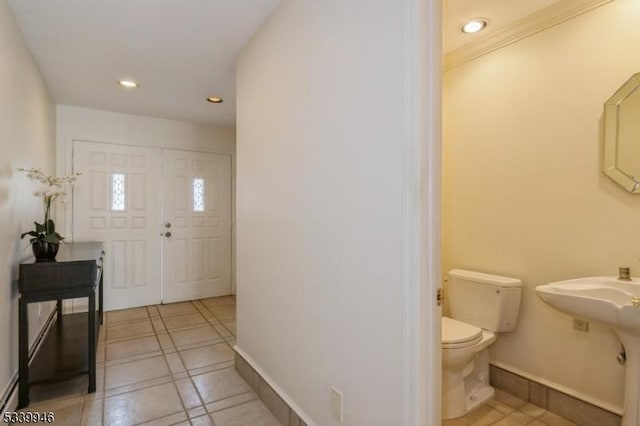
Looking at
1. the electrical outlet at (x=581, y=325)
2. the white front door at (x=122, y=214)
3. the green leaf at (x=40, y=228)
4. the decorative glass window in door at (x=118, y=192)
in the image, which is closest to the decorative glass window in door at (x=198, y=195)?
the white front door at (x=122, y=214)

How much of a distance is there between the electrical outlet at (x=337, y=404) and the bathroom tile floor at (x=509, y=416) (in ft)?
2.68

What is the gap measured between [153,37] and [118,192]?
92.9 inches

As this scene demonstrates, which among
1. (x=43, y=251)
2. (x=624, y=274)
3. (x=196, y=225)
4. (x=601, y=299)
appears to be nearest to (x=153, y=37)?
(x=43, y=251)

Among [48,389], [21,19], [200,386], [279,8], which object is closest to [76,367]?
[48,389]

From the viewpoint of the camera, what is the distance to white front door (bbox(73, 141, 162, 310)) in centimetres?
379

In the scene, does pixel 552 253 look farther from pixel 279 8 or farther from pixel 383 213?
pixel 279 8

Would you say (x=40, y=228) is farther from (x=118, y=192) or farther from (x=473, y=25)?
(x=473, y=25)

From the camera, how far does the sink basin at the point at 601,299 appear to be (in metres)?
1.39

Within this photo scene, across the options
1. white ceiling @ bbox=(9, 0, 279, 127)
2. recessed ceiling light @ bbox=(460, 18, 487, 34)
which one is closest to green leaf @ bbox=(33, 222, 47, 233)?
white ceiling @ bbox=(9, 0, 279, 127)

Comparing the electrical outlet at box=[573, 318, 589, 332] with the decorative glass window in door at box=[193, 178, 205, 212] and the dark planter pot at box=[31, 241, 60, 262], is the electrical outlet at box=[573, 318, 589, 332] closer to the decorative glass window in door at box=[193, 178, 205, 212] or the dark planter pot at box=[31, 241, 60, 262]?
the dark planter pot at box=[31, 241, 60, 262]

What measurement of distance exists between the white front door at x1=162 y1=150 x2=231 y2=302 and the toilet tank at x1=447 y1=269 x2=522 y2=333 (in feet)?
10.6

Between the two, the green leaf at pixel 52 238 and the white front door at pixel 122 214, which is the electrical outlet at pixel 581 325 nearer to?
the green leaf at pixel 52 238

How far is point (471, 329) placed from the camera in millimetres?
1961

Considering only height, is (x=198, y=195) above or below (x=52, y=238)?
above
